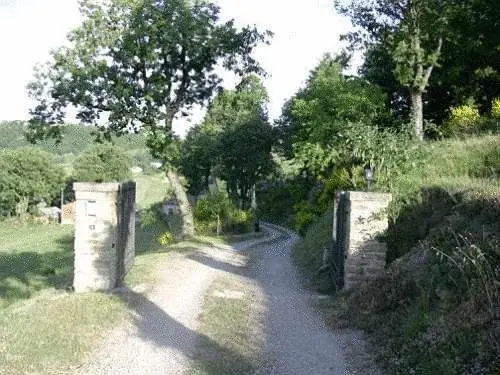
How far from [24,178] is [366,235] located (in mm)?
67488

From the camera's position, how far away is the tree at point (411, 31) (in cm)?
2422

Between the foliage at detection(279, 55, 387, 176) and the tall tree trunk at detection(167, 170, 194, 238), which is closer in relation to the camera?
the foliage at detection(279, 55, 387, 176)

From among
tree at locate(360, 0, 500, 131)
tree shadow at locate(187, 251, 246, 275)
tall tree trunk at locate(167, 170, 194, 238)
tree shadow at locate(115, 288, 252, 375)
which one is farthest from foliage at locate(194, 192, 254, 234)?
tree shadow at locate(115, 288, 252, 375)

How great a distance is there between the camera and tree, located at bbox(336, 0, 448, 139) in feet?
79.5

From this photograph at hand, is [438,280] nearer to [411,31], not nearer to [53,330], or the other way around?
[53,330]

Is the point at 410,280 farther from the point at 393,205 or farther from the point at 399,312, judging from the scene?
the point at 393,205

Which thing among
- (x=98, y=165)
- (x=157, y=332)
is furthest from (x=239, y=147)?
(x=157, y=332)

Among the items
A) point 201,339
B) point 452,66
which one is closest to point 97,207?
point 201,339

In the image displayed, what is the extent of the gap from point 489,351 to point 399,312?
3056 mm

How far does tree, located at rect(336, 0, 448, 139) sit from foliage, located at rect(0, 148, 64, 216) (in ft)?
188

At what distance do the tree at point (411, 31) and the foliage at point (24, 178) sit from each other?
57299mm

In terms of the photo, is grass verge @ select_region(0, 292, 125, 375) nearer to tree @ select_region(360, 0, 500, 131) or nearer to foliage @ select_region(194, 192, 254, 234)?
tree @ select_region(360, 0, 500, 131)

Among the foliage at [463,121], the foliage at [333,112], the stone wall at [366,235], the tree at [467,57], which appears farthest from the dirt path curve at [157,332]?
the tree at [467,57]

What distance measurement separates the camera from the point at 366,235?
12.4 meters
